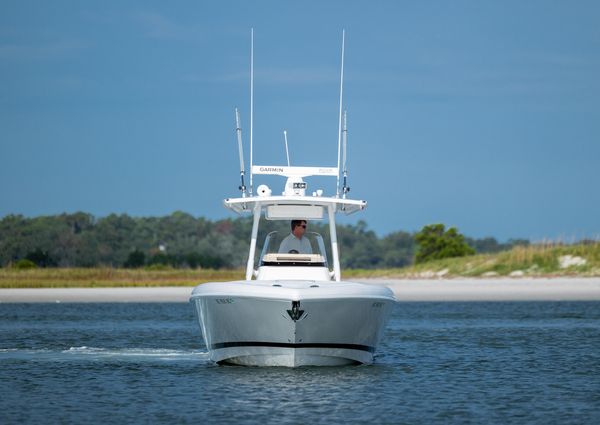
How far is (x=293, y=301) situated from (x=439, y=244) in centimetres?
6667

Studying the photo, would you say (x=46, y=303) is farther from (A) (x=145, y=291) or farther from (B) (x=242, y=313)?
(B) (x=242, y=313)

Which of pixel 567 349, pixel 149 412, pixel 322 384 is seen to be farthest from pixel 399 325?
pixel 149 412

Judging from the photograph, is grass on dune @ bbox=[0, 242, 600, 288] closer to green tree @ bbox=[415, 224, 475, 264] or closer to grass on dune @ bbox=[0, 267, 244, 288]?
grass on dune @ bbox=[0, 267, 244, 288]

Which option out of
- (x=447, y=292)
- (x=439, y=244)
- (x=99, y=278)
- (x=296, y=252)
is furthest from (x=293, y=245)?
(x=439, y=244)

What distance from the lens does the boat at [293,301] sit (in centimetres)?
1755

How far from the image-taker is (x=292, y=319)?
57.5ft

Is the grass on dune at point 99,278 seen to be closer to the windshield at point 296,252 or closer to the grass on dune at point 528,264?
the grass on dune at point 528,264

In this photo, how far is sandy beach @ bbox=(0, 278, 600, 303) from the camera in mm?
48781

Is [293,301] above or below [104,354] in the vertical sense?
above

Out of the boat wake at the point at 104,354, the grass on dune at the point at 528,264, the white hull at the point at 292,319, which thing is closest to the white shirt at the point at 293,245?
the white hull at the point at 292,319

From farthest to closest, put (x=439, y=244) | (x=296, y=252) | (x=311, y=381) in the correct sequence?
(x=439, y=244), (x=296, y=252), (x=311, y=381)

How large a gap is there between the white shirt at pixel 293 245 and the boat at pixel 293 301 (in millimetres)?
17

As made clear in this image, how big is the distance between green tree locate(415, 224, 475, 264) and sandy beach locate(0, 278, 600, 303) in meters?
27.1

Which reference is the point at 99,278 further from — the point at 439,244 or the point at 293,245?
the point at 293,245
